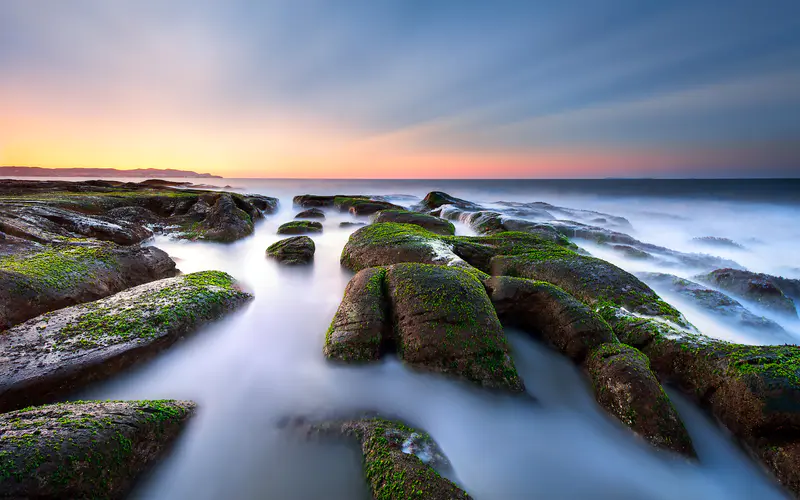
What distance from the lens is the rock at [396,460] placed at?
2.36 m

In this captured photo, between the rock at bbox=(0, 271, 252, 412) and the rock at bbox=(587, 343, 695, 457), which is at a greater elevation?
the rock at bbox=(0, 271, 252, 412)

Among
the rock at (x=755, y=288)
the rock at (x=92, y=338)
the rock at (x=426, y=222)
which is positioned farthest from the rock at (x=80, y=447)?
the rock at (x=755, y=288)

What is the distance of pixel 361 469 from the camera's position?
277 cm

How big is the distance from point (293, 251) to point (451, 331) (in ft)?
21.3

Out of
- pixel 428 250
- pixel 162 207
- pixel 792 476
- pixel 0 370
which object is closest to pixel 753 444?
pixel 792 476

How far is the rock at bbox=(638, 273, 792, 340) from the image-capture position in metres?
5.91

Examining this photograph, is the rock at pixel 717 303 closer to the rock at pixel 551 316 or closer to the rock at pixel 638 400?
the rock at pixel 551 316

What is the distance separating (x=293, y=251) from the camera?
30.2ft

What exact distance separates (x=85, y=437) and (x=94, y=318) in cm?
217

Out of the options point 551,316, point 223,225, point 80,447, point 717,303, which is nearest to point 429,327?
point 551,316

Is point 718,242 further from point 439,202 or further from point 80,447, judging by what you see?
point 80,447

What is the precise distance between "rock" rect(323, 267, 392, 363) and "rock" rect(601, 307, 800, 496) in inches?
136

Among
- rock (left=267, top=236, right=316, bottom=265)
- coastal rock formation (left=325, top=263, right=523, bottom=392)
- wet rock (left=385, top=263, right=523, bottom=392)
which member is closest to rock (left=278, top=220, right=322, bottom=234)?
rock (left=267, top=236, right=316, bottom=265)

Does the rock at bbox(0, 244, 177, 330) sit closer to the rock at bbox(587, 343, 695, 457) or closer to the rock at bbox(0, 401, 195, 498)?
the rock at bbox(0, 401, 195, 498)
